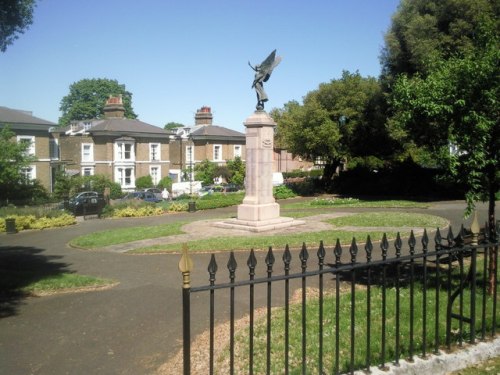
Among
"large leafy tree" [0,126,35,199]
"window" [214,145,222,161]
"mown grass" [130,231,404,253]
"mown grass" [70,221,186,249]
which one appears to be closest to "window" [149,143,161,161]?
"window" [214,145,222,161]

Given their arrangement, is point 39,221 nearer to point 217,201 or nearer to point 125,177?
point 217,201

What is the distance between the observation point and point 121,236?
19.0 m

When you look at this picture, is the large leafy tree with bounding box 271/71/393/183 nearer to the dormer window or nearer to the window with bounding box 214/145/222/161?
the dormer window

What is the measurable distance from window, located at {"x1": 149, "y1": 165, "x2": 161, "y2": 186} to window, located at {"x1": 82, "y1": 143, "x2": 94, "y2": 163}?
6.85 metres

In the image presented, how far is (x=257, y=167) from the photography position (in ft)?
65.9

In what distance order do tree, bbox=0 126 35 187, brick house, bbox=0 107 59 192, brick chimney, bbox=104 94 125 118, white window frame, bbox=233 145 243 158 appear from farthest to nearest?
white window frame, bbox=233 145 243 158
brick chimney, bbox=104 94 125 118
brick house, bbox=0 107 59 192
tree, bbox=0 126 35 187

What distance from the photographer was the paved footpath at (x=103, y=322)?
624cm

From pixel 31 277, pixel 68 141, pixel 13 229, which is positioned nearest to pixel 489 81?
pixel 31 277

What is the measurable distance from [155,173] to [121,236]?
35.5 meters

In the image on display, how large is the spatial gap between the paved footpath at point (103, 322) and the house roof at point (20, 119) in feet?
95.0

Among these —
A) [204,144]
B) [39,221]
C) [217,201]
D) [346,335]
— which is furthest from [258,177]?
[204,144]

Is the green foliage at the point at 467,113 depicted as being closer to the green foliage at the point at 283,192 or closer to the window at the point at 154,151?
the green foliage at the point at 283,192

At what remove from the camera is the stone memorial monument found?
19.9 meters

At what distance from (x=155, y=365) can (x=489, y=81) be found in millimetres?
6754
